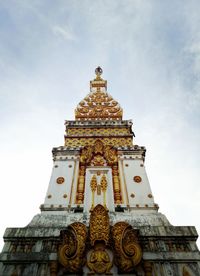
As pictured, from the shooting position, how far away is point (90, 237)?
7.67 metres

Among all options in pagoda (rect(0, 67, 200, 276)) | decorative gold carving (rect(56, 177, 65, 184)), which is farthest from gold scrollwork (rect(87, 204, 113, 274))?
decorative gold carving (rect(56, 177, 65, 184))

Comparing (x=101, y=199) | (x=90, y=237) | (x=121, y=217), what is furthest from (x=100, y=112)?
(x=90, y=237)

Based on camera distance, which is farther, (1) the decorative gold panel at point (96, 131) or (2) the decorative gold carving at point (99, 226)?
(1) the decorative gold panel at point (96, 131)

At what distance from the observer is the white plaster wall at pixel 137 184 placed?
32.6 feet

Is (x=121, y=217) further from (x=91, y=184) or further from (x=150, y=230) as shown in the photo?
(x=91, y=184)

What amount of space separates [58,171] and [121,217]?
392 centimetres

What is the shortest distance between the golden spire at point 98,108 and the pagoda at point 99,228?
11.1ft

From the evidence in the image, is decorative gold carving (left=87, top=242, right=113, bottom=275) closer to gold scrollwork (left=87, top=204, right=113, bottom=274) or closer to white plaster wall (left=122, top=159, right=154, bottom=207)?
gold scrollwork (left=87, top=204, right=113, bottom=274)

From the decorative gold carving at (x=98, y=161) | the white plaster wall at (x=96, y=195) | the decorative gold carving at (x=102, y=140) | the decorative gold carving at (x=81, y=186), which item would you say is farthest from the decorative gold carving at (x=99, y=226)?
the decorative gold carving at (x=102, y=140)

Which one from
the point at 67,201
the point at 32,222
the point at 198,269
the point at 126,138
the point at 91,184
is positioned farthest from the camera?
the point at 126,138

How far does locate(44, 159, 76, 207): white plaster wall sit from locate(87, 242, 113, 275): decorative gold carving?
2731 millimetres

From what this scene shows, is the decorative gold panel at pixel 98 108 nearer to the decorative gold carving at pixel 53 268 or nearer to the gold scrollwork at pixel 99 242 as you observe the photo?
the gold scrollwork at pixel 99 242

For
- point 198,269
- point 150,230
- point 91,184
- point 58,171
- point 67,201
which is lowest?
point 198,269

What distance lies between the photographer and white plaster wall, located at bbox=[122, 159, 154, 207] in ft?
32.6
